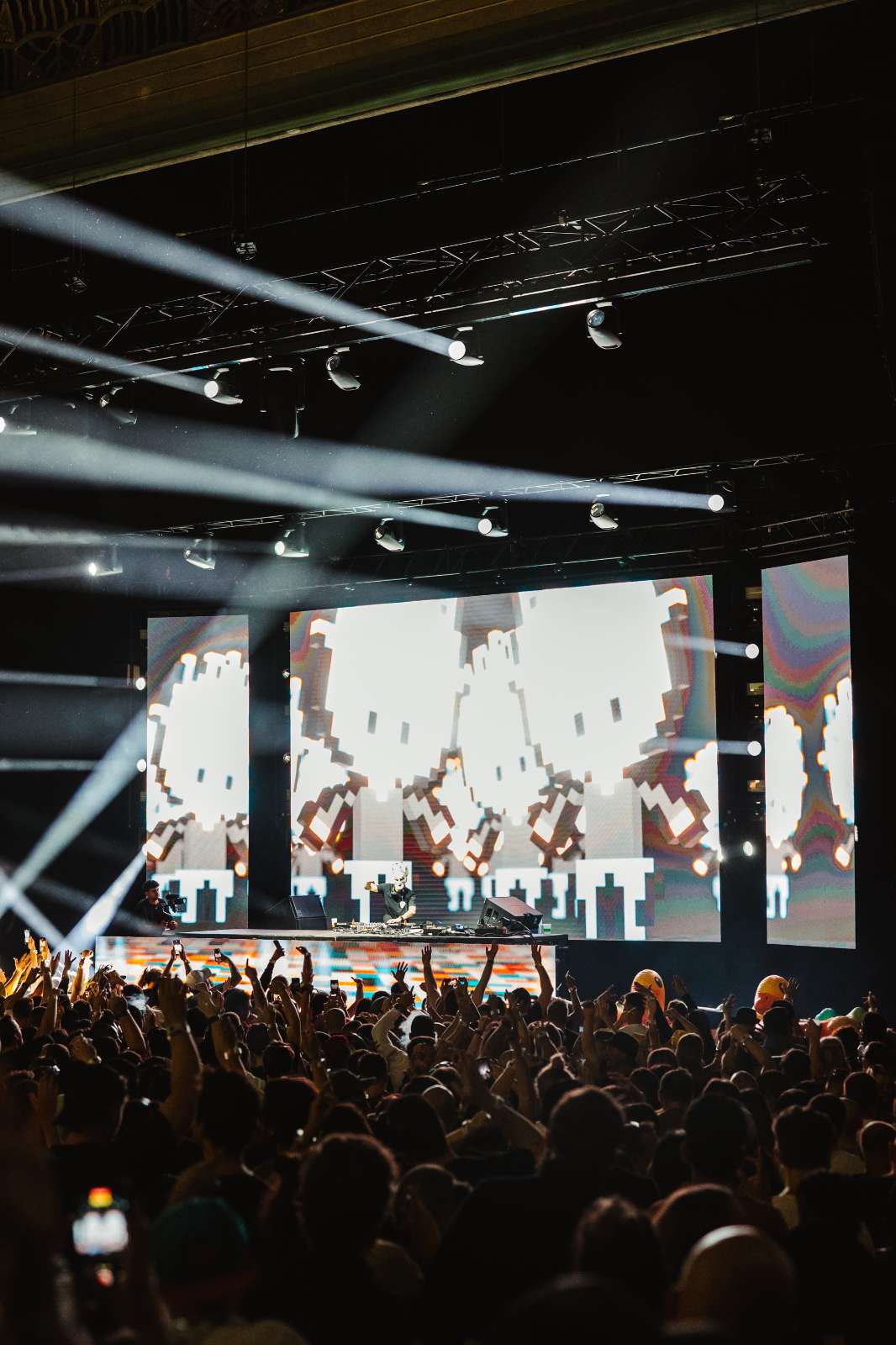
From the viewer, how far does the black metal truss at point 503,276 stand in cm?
843

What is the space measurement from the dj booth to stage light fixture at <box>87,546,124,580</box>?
3.60 meters

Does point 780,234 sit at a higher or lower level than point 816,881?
higher

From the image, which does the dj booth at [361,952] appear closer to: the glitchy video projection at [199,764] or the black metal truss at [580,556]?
the glitchy video projection at [199,764]

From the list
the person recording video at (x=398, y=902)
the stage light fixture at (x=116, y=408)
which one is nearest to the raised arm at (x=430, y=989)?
the stage light fixture at (x=116, y=408)

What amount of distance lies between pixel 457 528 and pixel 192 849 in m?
4.87

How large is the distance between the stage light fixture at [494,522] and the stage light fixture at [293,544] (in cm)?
207

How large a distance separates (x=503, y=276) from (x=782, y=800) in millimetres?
5773

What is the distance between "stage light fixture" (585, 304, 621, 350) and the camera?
30.5ft

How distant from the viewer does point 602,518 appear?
1261 centimetres

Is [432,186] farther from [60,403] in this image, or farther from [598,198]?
[60,403]

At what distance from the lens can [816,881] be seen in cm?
1198

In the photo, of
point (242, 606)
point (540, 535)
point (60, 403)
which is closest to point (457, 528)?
point (540, 535)

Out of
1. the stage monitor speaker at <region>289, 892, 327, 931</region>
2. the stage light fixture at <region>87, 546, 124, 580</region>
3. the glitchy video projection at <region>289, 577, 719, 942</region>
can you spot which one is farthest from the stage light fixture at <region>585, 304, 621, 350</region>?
the stage monitor speaker at <region>289, 892, 327, 931</region>

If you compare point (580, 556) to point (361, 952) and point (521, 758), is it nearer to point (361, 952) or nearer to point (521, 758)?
point (521, 758)
